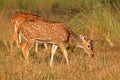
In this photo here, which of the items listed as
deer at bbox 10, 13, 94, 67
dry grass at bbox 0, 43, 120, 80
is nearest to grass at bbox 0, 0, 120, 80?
dry grass at bbox 0, 43, 120, 80

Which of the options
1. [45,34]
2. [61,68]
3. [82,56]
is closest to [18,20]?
[45,34]

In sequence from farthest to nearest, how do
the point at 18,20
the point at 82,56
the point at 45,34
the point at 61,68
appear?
the point at 18,20
the point at 45,34
the point at 82,56
the point at 61,68

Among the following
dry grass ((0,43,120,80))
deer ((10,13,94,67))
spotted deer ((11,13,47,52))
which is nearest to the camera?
dry grass ((0,43,120,80))

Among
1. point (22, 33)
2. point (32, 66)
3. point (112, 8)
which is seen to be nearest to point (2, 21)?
point (112, 8)

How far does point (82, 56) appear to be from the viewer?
36.8ft

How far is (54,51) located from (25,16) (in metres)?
1.17

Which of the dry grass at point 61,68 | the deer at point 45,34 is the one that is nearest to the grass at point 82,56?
the dry grass at point 61,68

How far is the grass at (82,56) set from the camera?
29.3ft

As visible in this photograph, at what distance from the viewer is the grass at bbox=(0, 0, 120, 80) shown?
895 cm

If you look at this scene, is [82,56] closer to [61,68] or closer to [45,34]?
[45,34]

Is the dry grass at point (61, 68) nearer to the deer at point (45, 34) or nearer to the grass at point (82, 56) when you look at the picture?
the grass at point (82, 56)

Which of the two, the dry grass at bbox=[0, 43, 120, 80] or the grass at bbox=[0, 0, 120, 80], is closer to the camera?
the dry grass at bbox=[0, 43, 120, 80]

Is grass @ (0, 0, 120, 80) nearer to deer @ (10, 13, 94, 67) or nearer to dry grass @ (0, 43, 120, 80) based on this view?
dry grass @ (0, 43, 120, 80)

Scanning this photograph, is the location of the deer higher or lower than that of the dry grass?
higher
